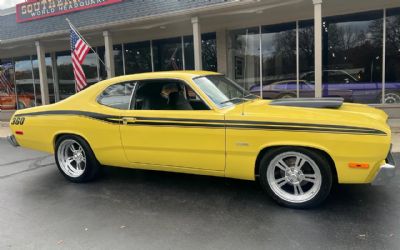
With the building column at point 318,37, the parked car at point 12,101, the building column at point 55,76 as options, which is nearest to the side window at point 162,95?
the building column at point 318,37

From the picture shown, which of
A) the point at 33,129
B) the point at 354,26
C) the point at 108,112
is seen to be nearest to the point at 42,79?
the point at 33,129

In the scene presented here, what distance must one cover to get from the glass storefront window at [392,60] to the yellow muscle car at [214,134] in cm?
703

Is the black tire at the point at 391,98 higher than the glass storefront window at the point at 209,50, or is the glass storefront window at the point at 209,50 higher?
the glass storefront window at the point at 209,50

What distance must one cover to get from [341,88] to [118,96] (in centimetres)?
860

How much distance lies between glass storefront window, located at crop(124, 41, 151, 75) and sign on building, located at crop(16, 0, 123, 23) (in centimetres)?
223

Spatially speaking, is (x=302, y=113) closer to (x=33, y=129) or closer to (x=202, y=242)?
(x=202, y=242)

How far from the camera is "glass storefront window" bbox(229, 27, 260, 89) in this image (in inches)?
493

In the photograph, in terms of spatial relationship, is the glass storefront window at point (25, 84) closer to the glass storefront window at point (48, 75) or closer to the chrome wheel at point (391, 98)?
the glass storefront window at point (48, 75)

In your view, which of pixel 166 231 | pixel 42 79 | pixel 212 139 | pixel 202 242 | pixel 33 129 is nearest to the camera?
pixel 202 242

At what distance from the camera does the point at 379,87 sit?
1080 cm

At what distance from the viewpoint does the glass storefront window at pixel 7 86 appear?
758 inches

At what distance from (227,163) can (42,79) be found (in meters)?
12.5

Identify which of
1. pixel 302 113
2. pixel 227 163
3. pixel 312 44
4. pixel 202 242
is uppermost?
pixel 312 44

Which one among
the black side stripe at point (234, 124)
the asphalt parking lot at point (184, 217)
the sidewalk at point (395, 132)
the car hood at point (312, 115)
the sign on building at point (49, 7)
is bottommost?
the asphalt parking lot at point (184, 217)
